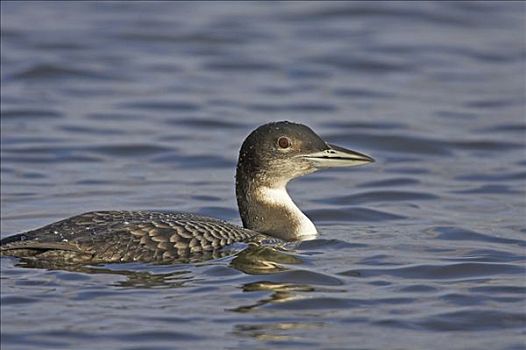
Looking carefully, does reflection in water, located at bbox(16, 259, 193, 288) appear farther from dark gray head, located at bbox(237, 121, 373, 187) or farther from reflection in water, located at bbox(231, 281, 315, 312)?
dark gray head, located at bbox(237, 121, 373, 187)

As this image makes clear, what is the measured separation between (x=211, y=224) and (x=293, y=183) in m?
3.68

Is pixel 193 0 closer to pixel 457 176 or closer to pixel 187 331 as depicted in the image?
pixel 457 176

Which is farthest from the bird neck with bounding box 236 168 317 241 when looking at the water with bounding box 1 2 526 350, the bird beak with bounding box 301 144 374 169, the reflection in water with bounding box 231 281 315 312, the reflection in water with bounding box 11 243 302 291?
the reflection in water with bounding box 231 281 315 312

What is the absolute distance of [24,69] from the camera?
19.1 m

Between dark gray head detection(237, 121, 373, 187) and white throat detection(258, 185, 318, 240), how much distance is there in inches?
2.5

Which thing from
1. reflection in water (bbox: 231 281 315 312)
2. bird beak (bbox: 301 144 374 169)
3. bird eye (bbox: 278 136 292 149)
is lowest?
reflection in water (bbox: 231 281 315 312)

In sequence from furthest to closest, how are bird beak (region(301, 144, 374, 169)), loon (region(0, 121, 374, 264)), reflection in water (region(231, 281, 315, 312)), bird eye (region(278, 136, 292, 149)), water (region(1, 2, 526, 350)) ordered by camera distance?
bird beak (region(301, 144, 374, 169)), bird eye (region(278, 136, 292, 149)), loon (region(0, 121, 374, 264)), reflection in water (region(231, 281, 315, 312)), water (region(1, 2, 526, 350))

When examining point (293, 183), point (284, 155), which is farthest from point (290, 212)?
point (293, 183)

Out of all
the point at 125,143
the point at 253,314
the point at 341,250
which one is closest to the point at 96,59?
the point at 125,143

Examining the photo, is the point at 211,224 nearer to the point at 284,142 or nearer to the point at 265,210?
the point at 265,210

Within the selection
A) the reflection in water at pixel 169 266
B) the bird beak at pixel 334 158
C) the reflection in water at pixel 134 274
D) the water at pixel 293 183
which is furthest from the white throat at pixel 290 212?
A: the reflection in water at pixel 134 274

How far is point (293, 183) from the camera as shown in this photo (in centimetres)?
1483

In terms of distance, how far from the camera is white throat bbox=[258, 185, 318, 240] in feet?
38.9

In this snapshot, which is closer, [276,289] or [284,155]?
[276,289]
